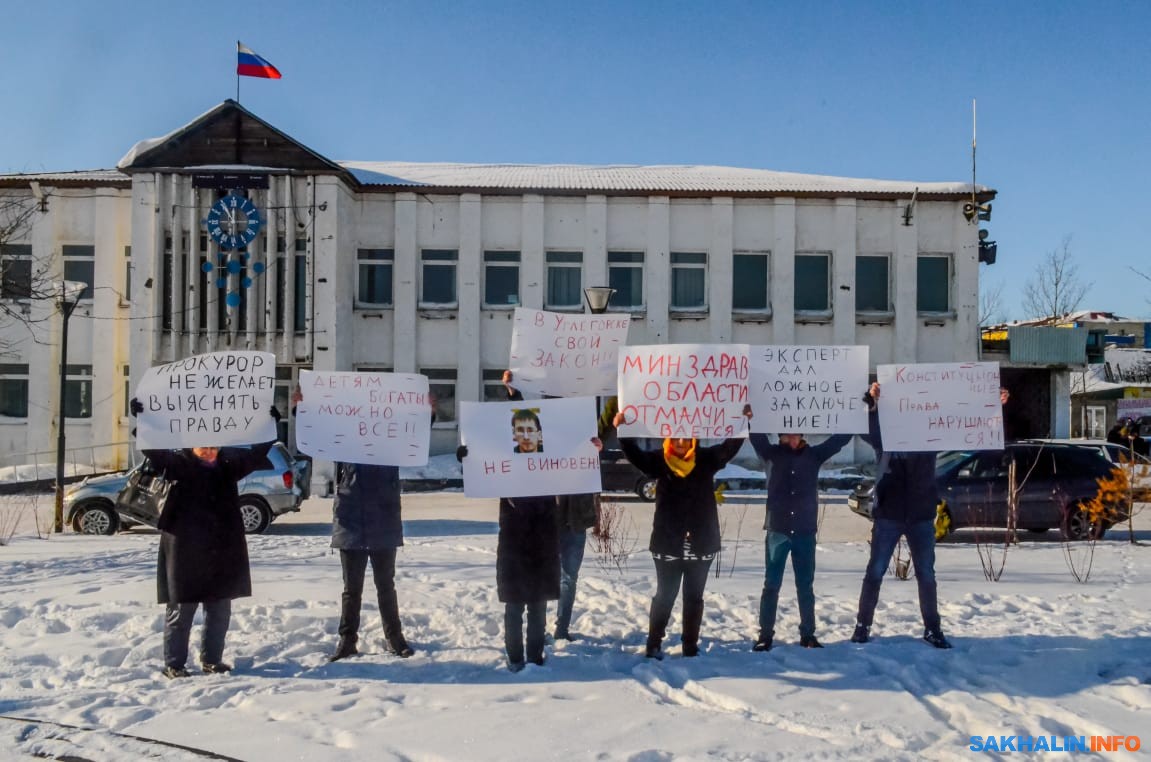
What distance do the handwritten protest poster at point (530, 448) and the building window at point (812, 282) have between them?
22.2m

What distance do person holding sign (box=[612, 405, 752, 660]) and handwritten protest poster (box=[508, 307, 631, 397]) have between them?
3.63ft

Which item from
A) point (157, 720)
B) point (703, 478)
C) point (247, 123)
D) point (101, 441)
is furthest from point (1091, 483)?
point (101, 441)

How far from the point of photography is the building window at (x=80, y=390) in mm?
27734

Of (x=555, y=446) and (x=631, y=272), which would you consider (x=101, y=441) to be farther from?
(x=555, y=446)

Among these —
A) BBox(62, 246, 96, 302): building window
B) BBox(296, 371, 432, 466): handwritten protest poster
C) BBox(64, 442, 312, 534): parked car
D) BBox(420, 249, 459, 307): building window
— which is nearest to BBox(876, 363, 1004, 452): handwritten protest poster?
BBox(296, 371, 432, 466): handwritten protest poster

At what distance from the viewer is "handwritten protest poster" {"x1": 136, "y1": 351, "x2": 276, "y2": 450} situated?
700cm

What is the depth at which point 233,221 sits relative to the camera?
25.9 m

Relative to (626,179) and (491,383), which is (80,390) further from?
(626,179)

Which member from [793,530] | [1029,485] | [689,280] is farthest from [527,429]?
[689,280]

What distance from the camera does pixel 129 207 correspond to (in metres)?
27.7

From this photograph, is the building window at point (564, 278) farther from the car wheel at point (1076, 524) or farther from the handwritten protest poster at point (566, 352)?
the handwritten protest poster at point (566, 352)

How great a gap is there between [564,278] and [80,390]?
14134 millimetres

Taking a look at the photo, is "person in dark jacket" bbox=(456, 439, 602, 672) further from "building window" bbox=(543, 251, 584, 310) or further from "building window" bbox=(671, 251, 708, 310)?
"building window" bbox=(671, 251, 708, 310)

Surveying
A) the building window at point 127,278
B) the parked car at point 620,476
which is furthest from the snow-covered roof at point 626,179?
the parked car at point 620,476
